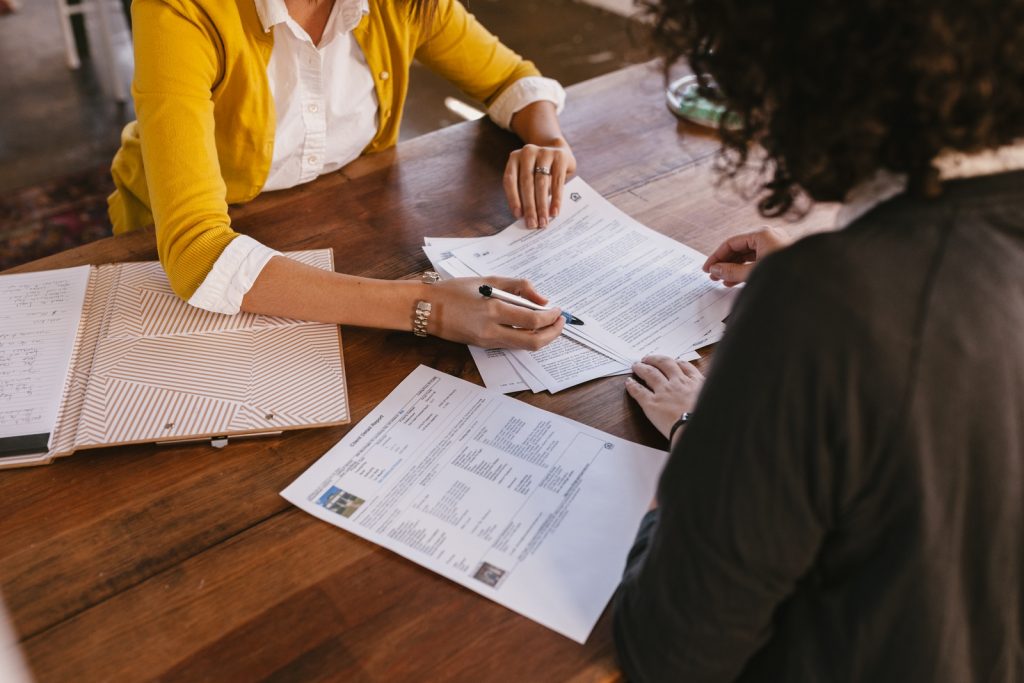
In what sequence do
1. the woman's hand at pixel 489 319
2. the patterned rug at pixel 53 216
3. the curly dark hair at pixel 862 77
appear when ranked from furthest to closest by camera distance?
1. the patterned rug at pixel 53 216
2. the woman's hand at pixel 489 319
3. the curly dark hair at pixel 862 77

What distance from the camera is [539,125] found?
158 cm

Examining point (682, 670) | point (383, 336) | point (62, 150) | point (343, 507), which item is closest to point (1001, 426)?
point (682, 670)

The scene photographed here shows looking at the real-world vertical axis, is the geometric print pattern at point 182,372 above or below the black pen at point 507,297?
below

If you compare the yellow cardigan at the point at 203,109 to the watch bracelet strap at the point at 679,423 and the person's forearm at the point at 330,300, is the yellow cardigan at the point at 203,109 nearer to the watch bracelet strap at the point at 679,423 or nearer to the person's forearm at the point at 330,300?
the person's forearm at the point at 330,300

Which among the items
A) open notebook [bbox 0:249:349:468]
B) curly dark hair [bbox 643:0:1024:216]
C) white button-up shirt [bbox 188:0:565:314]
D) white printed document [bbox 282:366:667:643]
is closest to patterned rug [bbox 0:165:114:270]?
white button-up shirt [bbox 188:0:565:314]

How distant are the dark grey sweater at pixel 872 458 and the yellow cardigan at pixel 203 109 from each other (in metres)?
0.79

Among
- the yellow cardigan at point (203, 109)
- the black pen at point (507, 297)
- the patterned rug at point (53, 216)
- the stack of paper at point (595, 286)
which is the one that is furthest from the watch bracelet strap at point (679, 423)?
the patterned rug at point (53, 216)

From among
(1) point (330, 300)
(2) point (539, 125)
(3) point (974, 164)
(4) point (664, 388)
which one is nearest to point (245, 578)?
(1) point (330, 300)

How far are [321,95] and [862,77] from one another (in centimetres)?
108

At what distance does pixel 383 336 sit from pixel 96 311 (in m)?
0.41

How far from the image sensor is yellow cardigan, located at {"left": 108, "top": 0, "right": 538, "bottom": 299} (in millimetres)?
1188

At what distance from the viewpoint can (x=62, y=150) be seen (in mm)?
3342

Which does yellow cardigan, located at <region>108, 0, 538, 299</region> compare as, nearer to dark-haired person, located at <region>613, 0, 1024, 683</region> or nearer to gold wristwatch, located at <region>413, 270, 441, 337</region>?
gold wristwatch, located at <region>413, 270, 441, 337</region>

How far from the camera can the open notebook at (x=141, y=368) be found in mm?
998
